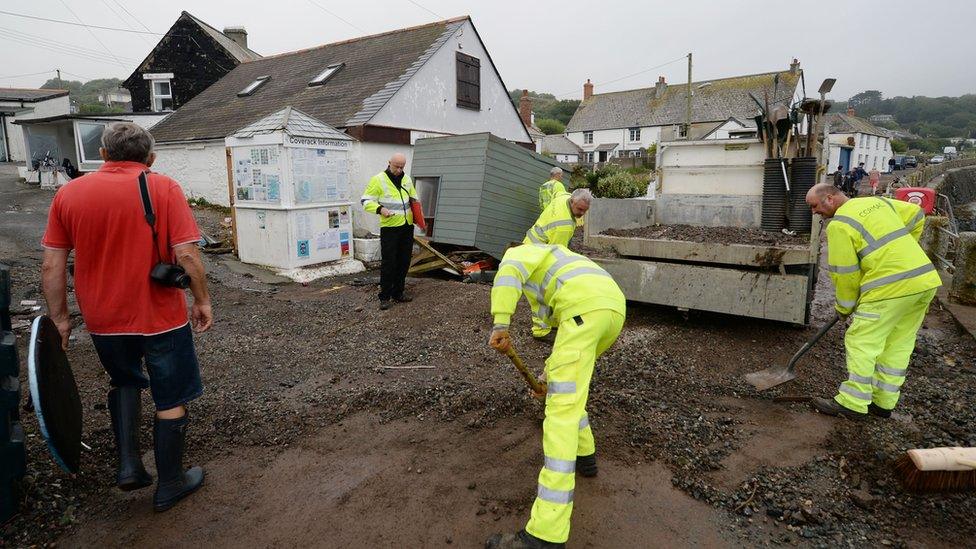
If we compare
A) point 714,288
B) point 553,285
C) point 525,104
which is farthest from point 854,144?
point 553,285

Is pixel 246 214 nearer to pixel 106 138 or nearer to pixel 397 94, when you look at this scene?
pixel 397 94

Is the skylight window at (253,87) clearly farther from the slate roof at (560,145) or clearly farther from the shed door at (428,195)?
the slate roof at (560,145)

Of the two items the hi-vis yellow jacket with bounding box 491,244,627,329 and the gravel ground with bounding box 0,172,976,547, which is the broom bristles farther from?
the hi-vis yellow jacket with bounding box 491,244,627,329

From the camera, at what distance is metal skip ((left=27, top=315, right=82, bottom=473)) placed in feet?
8.01

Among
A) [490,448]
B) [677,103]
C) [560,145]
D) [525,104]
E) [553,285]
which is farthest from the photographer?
[560,145]

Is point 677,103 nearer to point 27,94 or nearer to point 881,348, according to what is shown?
point 27,94

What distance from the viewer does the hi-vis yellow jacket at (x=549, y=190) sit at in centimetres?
929

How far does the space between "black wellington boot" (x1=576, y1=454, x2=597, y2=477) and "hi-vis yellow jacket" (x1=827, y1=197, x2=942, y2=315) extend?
2.26 m

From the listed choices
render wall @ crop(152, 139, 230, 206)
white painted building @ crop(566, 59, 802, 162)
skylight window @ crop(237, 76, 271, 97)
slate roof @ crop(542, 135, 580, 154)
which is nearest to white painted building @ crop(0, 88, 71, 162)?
skylight window @ crop(237, 76, 271, 97)

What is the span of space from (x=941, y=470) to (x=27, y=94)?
3557 cm

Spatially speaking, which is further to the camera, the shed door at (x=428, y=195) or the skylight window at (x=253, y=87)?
the skylight window at (x=253, y=87)

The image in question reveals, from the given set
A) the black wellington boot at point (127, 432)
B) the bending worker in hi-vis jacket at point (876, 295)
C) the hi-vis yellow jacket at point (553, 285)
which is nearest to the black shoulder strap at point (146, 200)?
the black wellington boot at point (127, 432)

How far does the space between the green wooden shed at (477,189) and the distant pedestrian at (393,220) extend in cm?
203

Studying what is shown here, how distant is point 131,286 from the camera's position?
262 cm
